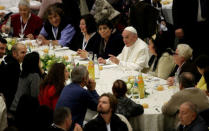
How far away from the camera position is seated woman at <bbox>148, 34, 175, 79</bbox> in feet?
21.5

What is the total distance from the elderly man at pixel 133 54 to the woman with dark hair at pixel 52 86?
152cm

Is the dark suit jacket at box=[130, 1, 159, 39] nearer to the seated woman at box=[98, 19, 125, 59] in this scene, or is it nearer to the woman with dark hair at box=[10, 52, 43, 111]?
the seated woman at box=[98, 19, 125, 59]

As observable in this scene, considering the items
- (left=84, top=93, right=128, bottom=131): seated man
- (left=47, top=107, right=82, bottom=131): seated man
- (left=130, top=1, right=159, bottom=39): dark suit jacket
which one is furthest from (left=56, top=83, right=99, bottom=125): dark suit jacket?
(left=130, top=1, right=159, bottom=39): dark suit jacket

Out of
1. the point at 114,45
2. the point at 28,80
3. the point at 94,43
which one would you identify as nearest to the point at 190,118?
the point at 28,80

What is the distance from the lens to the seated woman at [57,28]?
840 cm

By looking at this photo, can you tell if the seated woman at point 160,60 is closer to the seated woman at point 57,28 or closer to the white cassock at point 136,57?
the white cassock at point 136,57

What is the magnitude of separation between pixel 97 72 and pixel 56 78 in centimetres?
114

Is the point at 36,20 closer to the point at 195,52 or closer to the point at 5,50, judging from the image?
the point at 5,50

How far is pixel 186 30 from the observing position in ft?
24.9

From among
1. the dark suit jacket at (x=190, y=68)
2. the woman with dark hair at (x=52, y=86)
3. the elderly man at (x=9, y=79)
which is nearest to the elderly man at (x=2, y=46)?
the elderly man at (x=9, y=79)

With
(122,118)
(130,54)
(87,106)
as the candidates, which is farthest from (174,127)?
(130,54)

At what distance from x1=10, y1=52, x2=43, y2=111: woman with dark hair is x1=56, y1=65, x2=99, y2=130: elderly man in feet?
2.35

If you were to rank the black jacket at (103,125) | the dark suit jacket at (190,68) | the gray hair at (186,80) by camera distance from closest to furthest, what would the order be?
the black jacket at (103,125)
the gray hair at (186,80)
the dark suit jacket at (190,68)

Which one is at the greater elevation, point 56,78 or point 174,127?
point 56,78
